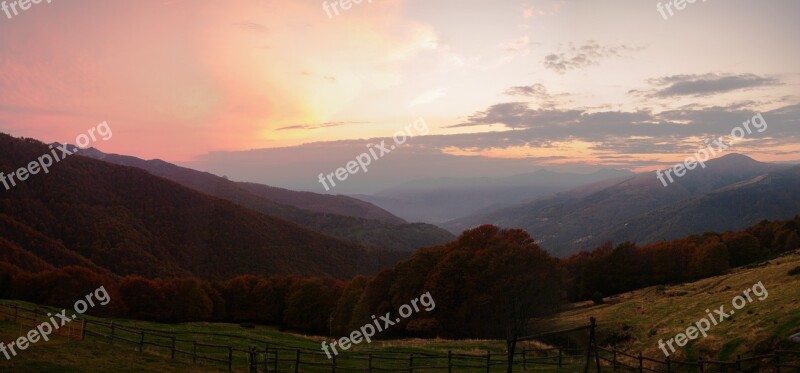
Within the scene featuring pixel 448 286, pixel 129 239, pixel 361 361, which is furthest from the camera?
pixel 129 239

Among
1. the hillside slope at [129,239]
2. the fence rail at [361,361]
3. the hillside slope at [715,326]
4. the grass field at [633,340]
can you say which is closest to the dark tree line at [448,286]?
the hillside slope at [715,326]

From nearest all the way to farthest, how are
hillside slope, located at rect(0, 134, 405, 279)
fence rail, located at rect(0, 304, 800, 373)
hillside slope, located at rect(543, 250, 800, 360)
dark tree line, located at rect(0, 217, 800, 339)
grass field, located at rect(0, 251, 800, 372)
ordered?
grass field, located at rect(0, 251, 800, 372)
fence rail, located at rect(0, 304, 800, 373)
hillside slope, located at rect(543, 250, 800, 360)
dark tree line, located at rect(0, 217, 800, 339)
hillside slope, located at rect(0, 134, 405, 279)

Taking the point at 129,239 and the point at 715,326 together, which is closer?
the point at 715,326

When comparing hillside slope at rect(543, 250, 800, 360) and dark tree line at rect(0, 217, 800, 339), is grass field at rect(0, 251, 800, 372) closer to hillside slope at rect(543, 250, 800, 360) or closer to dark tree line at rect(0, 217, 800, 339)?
hillside slope at rect(543, 250, 800, 360)

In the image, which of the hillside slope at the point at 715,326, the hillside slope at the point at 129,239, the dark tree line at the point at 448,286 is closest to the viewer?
the hillside slope at the point at 715,326

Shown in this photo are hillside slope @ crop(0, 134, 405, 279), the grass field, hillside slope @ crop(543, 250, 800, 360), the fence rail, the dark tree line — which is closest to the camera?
the grass field

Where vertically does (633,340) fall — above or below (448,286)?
below

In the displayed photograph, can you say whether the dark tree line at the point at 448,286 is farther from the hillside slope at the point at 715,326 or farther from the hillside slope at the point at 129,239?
the hillside slope at the point at 129,239

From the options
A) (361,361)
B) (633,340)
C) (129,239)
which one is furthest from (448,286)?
(129,239)

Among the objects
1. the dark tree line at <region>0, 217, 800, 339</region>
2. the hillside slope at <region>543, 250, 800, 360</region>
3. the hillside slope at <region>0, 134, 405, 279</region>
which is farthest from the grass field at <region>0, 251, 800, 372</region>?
the hillside slope at <region>0, 134, 405, 279</region>

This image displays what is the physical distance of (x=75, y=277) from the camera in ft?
286

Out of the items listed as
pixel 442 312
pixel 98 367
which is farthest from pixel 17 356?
pixel 442 312

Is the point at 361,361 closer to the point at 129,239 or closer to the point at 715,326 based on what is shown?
the point at 715,326

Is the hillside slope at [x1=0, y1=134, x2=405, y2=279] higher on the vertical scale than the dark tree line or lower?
higher
